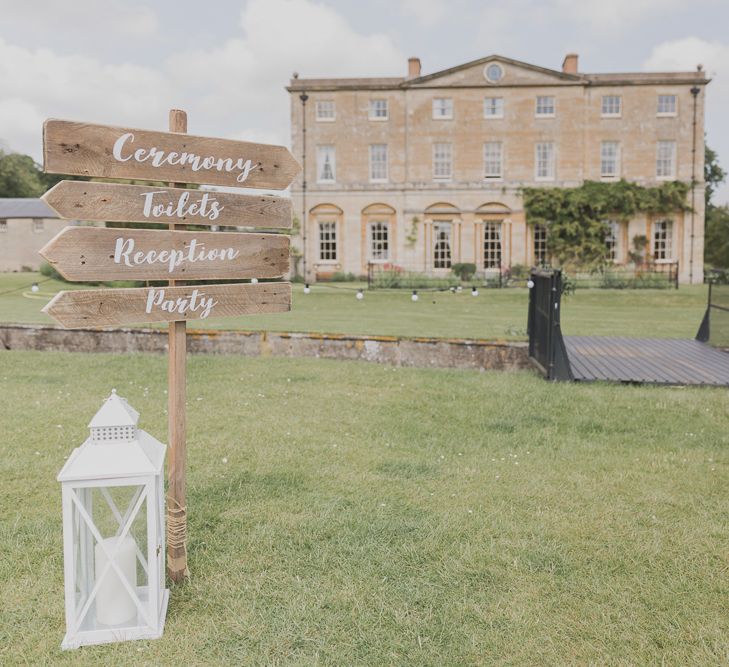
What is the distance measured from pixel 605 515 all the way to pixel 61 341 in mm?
8473

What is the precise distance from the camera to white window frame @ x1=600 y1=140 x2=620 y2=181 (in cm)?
3117

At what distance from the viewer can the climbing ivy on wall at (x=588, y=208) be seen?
30331 millimetres

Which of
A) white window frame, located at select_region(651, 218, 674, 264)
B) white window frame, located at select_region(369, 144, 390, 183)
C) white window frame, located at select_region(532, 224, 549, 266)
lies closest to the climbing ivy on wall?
white window frame, located at select_region(532, 224, 549, 266)

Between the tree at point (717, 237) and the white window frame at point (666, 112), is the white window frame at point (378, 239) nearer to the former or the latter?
the white window frame at point (666, 112)

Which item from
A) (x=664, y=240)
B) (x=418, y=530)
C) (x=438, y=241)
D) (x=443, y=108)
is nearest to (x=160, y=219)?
(x=418, y=530)

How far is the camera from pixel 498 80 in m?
30.8

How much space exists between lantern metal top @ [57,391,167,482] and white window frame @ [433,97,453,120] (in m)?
30.8

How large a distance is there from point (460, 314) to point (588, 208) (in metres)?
17.6

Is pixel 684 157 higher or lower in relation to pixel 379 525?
higher

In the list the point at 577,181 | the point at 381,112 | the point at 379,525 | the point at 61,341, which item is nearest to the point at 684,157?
the point at 577,181

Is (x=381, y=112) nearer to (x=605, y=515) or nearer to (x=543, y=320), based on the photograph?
(x=543, y=320)

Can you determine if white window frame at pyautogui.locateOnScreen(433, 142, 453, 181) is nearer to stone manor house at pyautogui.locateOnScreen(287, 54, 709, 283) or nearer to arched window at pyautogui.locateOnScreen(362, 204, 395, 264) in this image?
stone manor house at pyautogui.locateOnScreen(287, 54, 709, 283)

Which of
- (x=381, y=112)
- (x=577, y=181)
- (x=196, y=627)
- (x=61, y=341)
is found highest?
(x=381, y=112)

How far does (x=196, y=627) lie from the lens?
287 cm
